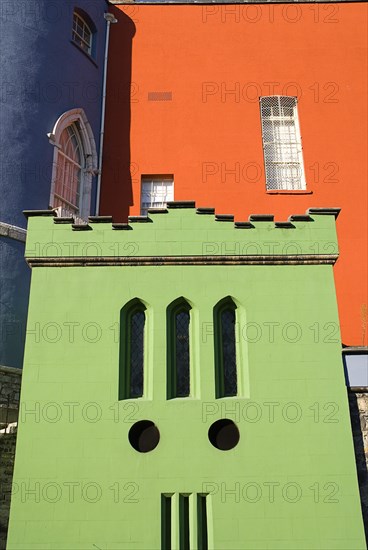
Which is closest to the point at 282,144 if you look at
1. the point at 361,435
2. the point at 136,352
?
the point at 136,352

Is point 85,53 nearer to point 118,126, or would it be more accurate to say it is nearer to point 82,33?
point 82,33

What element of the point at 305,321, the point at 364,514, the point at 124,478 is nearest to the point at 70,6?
the point at 305,321

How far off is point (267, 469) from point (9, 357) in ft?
17.2

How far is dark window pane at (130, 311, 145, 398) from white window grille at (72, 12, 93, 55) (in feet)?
29.2

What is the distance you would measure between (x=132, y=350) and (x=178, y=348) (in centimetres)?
76

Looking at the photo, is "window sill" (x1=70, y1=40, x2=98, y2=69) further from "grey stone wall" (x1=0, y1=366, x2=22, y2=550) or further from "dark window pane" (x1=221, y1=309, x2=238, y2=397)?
"dark window pane" (x1=221, y1=309, x2=238, y2=397)

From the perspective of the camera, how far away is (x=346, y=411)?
351 inches

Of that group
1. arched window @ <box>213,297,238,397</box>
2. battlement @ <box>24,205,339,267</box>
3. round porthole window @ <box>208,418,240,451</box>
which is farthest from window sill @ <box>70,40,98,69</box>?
round porthole window @ <box>208,418,240,451</box>

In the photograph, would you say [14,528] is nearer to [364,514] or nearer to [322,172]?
[364,514]

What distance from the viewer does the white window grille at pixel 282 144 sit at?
15.5 meters

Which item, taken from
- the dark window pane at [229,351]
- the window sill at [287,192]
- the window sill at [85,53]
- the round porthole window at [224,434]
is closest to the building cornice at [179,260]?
the dark window pane at [229,351]

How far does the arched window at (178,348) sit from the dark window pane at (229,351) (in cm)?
59

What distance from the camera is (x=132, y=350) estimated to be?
9469 millimetres

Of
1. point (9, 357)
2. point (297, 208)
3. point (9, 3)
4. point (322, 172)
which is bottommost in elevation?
point (9, 357)
